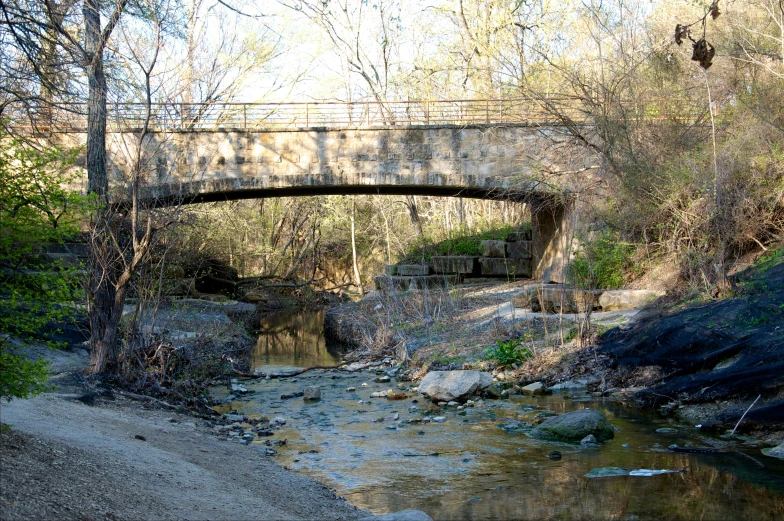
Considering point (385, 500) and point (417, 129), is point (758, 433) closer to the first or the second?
point (385, 500)

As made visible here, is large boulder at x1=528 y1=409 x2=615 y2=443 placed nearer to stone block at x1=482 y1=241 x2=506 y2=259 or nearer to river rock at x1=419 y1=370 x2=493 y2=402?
river rock at x1=419 y1=370 x2=493 y2=402

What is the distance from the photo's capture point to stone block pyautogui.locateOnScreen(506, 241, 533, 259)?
24438 millimetres

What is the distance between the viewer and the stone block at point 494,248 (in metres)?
24.5

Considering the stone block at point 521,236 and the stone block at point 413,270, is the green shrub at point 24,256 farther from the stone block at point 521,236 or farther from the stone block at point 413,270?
the stone block at point 521,236

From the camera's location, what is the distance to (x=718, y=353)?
9.23 meters

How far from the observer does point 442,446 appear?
822 centimetres

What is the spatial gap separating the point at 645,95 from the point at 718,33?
215 cm

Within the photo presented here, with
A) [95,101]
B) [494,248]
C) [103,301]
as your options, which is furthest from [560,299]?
[494,248]

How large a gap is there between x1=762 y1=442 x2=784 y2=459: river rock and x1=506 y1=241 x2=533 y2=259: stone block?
1721 centimetres

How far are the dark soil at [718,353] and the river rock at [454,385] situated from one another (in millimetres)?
2000

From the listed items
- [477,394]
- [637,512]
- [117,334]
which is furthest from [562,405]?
[117,334]

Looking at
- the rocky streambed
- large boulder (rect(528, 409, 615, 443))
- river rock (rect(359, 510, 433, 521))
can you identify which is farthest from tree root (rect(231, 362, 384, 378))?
river rock (rect(359, 510, 433, 521))

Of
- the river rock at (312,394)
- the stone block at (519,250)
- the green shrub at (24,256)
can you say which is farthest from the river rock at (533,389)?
the stone block at (519,250)

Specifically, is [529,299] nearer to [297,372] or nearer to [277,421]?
[297,372]
